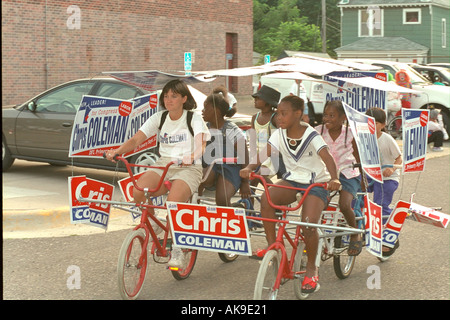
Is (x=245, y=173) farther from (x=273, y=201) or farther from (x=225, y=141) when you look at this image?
(x=225, y=141)

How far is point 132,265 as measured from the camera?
5621mm

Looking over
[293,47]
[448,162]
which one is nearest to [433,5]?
[293,47]

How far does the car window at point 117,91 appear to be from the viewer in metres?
10.8

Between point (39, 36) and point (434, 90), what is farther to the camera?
point (39, 36)

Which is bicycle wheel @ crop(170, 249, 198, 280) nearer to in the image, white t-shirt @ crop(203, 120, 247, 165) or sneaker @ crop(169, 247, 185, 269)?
sneaker @ crop(169, 247, 185, 269)

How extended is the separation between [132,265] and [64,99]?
6.45 m

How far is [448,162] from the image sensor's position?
50.1ft

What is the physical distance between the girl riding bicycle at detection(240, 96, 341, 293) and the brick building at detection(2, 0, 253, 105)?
1403 cm

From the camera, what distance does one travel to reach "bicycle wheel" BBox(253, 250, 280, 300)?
489cm

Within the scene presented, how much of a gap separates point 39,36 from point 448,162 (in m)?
14.1

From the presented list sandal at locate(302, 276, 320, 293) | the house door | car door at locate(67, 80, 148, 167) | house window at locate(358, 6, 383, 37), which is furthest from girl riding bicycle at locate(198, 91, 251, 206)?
house window at locate(358, 6, 383, 37)

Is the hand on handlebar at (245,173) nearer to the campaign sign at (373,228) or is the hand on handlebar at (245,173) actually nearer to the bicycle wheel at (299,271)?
the bicycle wheel at (299,271)
